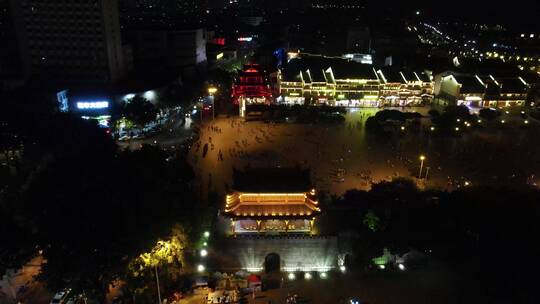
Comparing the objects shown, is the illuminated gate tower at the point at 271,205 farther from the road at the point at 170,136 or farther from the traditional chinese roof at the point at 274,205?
the road at the point at 170,136

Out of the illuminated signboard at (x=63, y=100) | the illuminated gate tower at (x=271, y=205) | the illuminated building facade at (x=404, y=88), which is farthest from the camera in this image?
the illuminated building facade at (x=404, y=88)

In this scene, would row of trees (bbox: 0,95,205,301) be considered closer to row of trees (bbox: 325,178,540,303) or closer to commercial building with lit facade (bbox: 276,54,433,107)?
row of trees (bbox: 325,178,540,303)

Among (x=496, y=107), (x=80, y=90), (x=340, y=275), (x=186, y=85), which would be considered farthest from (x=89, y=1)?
(x=496, y=107)

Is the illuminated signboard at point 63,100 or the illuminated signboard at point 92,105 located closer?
the illuminated signboard at point 63,100

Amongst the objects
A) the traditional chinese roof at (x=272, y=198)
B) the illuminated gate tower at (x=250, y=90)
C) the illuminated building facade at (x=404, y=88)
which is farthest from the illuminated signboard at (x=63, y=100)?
the illuminated building facade at (x=404, y=88)

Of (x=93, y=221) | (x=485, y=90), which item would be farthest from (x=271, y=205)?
(x=485, y=90)
